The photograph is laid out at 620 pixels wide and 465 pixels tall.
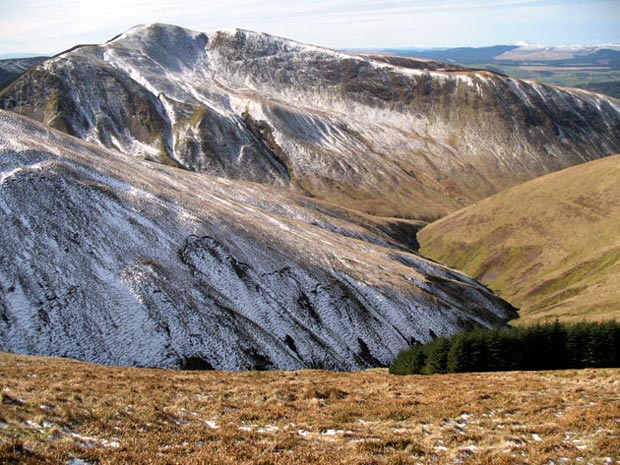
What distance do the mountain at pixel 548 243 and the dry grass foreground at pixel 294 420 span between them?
63782mm

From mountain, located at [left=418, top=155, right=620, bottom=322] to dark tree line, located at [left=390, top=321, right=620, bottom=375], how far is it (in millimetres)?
37177

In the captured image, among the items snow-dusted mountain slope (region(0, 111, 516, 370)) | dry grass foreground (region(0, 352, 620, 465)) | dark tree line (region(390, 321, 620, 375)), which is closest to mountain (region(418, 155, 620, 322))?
snow-dusted mountain slope (region(0, 111, 516, 370))

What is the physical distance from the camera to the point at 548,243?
12725cm

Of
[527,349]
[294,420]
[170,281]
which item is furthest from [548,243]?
Result: [294,420]

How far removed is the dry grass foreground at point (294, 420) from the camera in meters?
17.0

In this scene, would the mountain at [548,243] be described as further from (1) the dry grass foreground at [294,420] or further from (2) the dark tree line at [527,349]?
(1) the dry grass foreground at [294,420]

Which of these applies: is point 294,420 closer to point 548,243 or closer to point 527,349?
point 527,349

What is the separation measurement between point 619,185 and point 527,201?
24.4 m

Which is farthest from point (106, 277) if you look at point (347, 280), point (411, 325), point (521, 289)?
point (521, 289)

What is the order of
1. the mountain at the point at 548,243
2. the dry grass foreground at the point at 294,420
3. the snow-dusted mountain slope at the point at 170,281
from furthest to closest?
1. the mountain at the point at 548,243
2. the snow-dusted mountain slope at the point at 170,281
3. the dry grass foreground at the point at 294,420

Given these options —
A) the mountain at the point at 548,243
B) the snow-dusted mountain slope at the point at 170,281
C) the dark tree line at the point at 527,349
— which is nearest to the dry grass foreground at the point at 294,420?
the dark tree line at the point at 527,349

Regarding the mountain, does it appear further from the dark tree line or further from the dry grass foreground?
the dry grass foreground

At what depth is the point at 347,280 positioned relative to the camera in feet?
254

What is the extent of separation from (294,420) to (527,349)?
113 feet
